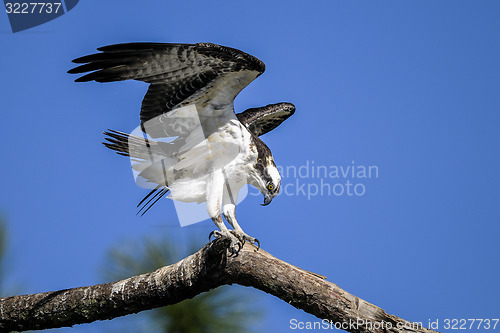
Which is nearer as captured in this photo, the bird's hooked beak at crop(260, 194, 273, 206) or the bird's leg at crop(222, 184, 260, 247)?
the bird's leg at crop(222, 184, 260, 247)

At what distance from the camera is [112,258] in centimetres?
520

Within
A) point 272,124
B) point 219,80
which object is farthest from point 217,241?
point 272,124

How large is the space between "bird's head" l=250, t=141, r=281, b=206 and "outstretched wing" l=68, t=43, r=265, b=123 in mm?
722

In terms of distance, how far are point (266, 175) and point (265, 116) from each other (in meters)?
1.54

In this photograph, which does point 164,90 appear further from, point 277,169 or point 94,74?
point 277,169

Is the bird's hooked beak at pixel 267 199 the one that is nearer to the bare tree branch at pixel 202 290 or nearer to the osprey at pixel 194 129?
the osprey at pixel 194 129

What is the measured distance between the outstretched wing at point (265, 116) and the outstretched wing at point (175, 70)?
1.36 metres

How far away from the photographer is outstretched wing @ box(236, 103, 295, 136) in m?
6.99

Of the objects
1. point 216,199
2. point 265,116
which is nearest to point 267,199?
point 216,199

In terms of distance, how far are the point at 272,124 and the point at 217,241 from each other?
350 cm

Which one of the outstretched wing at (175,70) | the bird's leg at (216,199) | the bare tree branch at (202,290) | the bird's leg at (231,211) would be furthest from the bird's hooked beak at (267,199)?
the bare tree branch at (202,290)

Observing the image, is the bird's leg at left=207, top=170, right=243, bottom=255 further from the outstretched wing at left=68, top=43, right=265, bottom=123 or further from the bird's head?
the outstretched wing at left=68, top=43, right=265, bottom=123

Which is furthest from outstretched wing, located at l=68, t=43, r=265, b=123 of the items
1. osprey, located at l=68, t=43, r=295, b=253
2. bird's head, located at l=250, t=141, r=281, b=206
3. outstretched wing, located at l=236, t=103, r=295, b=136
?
outstretched wing, located at l=236, t=103, r=295, b=136

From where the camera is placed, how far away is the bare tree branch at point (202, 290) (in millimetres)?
4039
